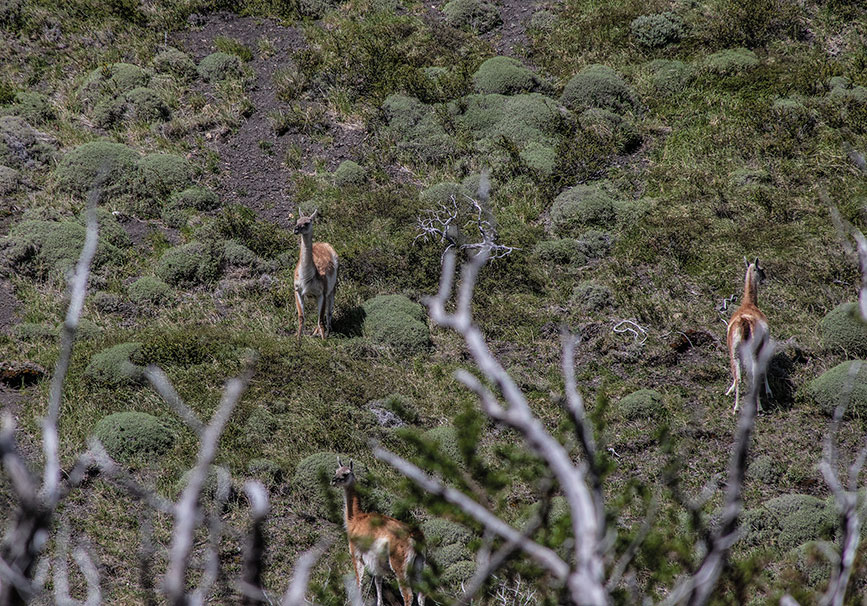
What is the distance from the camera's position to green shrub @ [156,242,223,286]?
48.8 feet

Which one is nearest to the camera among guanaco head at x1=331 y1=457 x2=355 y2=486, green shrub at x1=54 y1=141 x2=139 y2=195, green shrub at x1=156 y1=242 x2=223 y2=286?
guanaco head at x1=331 y1=457 x2=355 y2=486

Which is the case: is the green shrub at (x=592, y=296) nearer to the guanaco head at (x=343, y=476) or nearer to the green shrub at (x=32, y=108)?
the guanaco head at (x=343, y=476)

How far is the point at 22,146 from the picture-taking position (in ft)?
57.5

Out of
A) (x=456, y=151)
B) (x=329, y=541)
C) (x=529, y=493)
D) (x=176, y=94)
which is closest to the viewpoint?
(x=329, y=541)

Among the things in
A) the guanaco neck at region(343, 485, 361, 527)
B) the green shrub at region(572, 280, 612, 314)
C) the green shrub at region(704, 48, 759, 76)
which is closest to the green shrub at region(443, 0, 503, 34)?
the green shrub at region(704, 48, 759, 76)

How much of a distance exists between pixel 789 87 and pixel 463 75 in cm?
726

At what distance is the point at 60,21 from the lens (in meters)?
21.8

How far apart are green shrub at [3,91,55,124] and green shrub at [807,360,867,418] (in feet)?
52.3

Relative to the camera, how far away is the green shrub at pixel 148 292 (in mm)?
14227

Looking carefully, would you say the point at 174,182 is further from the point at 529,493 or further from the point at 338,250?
the point at 529,493

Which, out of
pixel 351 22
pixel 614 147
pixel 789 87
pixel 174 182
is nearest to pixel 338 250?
pixel 174 182

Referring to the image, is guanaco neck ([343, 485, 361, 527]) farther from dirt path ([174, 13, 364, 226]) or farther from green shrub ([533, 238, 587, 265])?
dirt path ([174, 13, 364, 226])

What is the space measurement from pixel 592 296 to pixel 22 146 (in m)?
11.7

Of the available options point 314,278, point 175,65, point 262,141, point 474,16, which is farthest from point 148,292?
point 474,16
